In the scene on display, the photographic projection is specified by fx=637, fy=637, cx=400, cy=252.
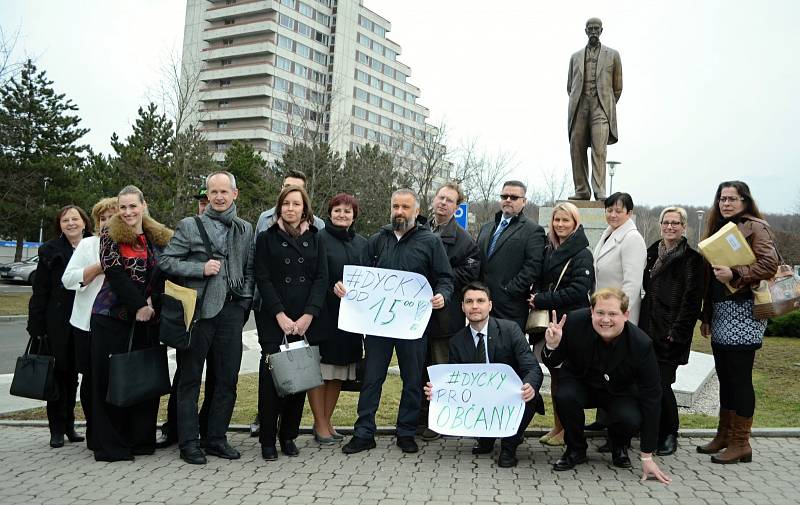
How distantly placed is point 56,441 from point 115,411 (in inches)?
32.5

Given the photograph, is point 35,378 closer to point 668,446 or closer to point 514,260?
point 514,260

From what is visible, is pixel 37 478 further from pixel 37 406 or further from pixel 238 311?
pixel 37 406

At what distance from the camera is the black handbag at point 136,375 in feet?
16.8

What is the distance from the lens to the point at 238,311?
5.55 m

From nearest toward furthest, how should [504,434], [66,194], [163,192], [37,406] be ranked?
[504,434] → [37,406] → [163,192] → [66,194]

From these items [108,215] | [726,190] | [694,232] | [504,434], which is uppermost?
[694,232]

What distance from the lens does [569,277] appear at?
5793mm

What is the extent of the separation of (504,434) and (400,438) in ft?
3.27

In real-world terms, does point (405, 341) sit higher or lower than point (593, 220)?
lower

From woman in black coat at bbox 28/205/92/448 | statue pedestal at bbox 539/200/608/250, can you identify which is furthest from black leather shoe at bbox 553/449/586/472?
statue pedestal at bbox 539/200/608/250

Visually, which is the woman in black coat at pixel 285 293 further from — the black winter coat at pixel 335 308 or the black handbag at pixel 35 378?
the black handbag at pixel 35 378

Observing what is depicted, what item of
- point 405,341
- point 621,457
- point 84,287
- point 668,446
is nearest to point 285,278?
point 405,341

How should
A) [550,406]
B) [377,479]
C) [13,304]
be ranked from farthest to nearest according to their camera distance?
[13,304], [550,406], [377,479]

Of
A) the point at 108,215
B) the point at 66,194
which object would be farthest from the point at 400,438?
the point at 66,194
